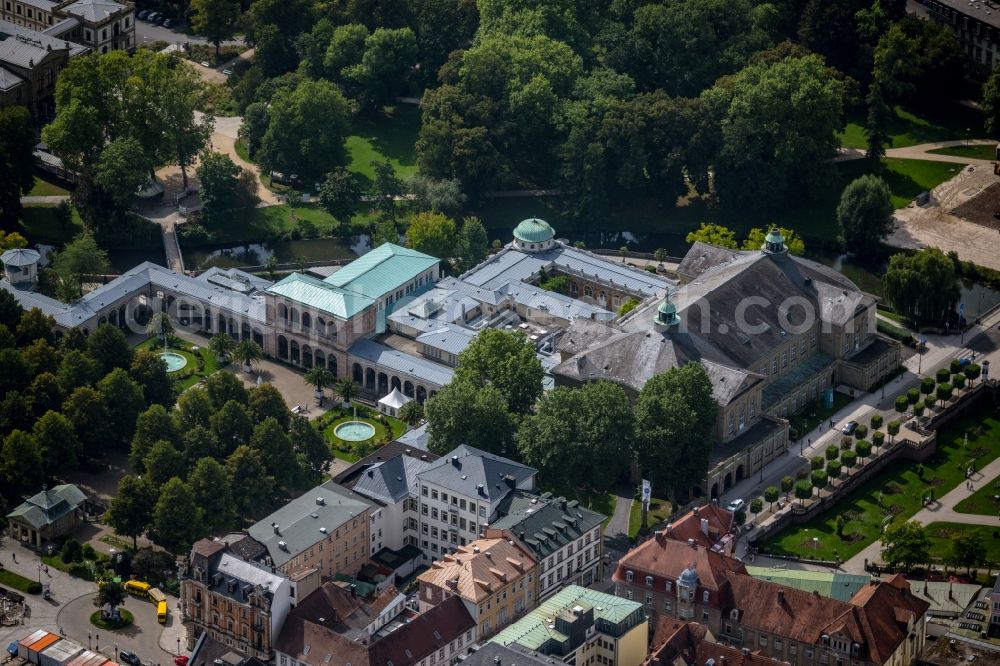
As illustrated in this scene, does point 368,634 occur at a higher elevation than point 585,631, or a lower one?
lower

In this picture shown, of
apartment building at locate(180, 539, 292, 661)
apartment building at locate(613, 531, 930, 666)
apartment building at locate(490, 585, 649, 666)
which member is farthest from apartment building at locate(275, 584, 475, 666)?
apartment building at locate(613, 531, 930, 666)

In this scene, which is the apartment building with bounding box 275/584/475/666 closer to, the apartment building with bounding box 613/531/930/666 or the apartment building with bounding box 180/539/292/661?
the apartment building with bounding box 180/539/292/661

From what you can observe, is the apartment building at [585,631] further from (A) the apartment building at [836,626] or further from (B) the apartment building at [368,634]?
(A) the apartment building at [836,626]

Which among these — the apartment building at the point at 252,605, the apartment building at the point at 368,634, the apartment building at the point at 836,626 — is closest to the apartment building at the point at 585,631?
the apartment building at the point at 368,634

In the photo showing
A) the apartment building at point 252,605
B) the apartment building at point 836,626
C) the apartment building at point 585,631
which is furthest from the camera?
the apartment building at point 252,605

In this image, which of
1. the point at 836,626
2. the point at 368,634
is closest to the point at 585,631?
the point at 368,634

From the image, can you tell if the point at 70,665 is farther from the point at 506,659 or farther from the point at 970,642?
the point at 970,642

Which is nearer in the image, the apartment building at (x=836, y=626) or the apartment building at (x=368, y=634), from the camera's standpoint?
the apartment building at (x=368, y=634)

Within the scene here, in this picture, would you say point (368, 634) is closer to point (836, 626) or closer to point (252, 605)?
point (252, 605)

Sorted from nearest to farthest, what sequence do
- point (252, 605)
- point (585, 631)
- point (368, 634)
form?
point (585, 631), point (368, 634), point (252, 605)
